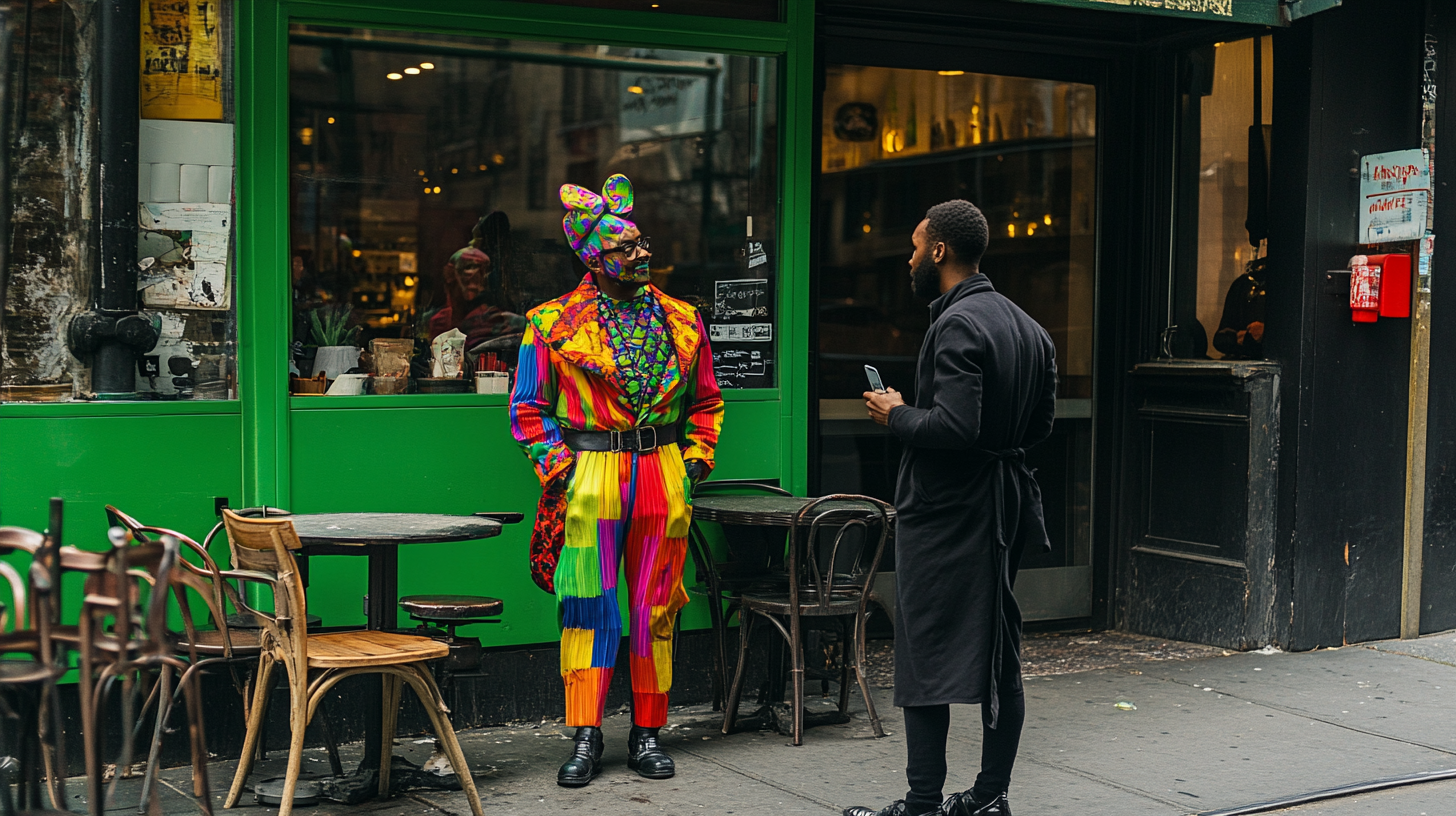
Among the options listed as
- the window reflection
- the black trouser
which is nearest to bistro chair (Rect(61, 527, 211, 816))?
the black trouser

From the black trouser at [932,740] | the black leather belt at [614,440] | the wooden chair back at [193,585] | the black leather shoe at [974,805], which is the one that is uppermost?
the black leather belt at [614,440]

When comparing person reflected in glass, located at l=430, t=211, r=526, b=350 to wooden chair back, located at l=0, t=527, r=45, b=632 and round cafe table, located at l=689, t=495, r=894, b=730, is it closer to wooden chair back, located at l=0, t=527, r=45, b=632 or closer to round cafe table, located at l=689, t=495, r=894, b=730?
round cafe table, located at l=689, t=495, r=894, b=730

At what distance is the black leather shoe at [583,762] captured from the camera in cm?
500

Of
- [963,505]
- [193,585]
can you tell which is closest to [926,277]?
[963,505]

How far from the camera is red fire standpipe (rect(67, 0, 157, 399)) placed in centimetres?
516

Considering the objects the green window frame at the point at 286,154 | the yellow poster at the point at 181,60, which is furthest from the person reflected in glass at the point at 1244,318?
the yellow poster at the point at 181,60

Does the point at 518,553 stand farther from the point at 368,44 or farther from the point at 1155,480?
the point at 1155,480

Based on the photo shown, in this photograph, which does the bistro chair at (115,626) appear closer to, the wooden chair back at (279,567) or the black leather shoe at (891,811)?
the wooden chair back at (279,567)

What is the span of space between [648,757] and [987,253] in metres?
3.59

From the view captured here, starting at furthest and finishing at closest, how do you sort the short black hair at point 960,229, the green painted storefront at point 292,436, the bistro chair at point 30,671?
the green painted storefront at point 292,436 → the short black hair at point 960,229 → the bistro chair at point 30,671

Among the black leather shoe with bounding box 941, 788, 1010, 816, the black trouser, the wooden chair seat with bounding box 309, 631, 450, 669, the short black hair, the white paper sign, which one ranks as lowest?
the black leather shoe with bounding box 941, 788, 1010, 816

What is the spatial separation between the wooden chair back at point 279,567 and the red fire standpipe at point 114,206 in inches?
48.2

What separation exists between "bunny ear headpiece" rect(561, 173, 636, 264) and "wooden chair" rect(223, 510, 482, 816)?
146 centimetres

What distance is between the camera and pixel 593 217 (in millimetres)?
5102
